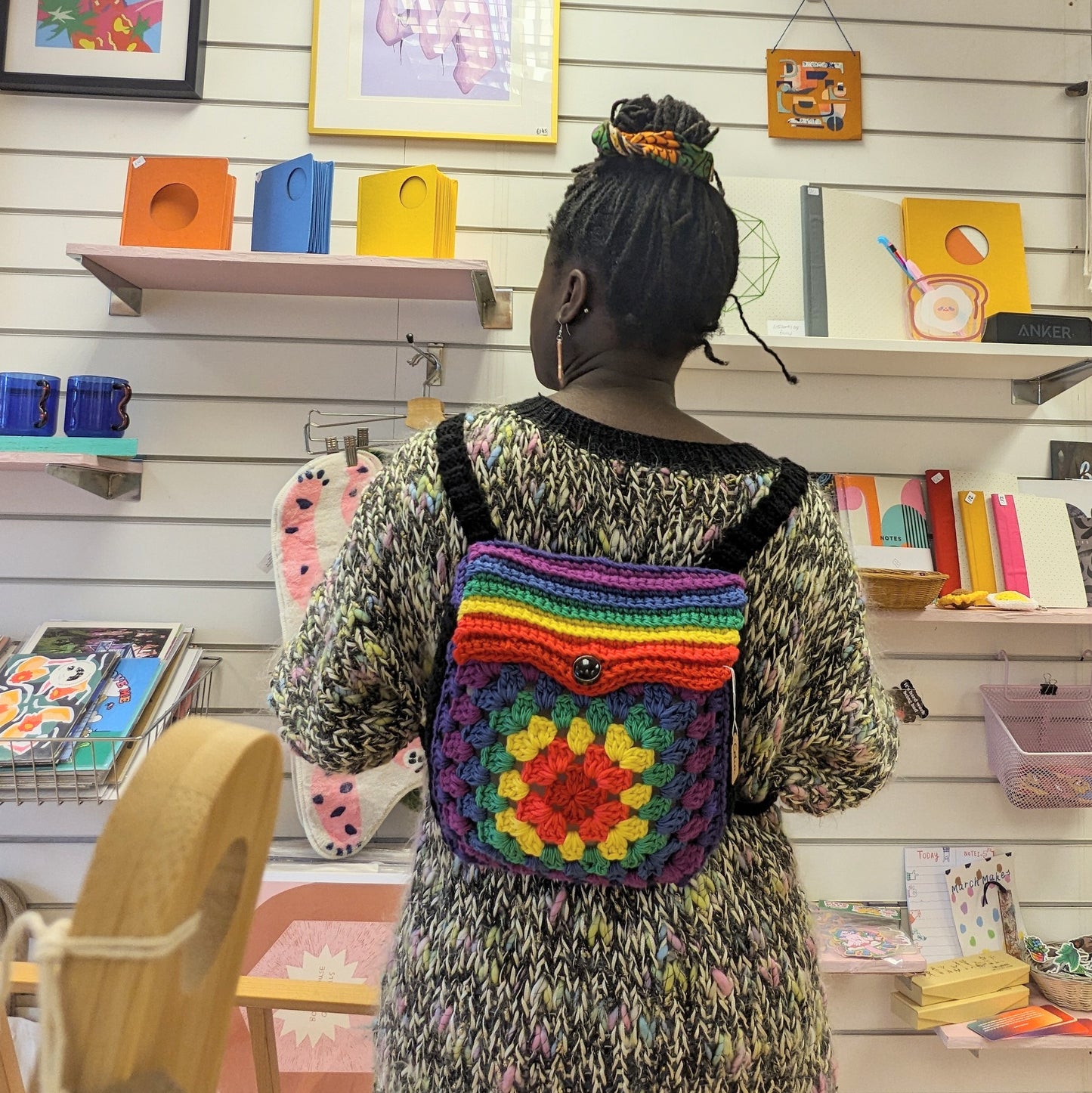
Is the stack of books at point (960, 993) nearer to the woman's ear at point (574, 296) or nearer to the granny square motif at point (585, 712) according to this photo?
the granny square motif at point (585, 712)

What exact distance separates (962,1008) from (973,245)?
1.64 metres

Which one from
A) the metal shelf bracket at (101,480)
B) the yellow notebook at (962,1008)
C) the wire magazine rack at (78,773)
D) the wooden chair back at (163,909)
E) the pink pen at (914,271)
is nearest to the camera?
the wooden chair back at (163,909)

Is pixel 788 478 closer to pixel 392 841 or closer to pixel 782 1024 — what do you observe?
pixel 782 1024

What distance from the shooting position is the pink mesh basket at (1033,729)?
6.45 feet

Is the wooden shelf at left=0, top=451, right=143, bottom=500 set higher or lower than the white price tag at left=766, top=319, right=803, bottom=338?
lower

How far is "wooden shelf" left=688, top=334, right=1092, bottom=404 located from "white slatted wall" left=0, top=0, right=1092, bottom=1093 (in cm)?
5

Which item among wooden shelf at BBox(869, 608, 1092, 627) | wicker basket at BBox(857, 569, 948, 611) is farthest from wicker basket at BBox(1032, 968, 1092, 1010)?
wicker basket at BBox(857, 569, 948, 611)

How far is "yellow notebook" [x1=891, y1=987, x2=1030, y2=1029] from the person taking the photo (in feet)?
6.23

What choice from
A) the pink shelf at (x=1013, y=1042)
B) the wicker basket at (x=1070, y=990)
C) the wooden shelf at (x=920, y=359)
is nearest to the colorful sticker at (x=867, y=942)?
the pink shelf at (x=1013, y=1042)

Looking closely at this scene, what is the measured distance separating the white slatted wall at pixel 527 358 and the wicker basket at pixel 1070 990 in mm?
169

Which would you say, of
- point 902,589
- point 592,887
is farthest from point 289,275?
point 592,887

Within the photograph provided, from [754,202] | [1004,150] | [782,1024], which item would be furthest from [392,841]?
[1004,150]

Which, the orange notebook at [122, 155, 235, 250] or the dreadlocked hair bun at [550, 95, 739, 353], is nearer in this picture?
the dreadlocked hair bun at [550, 95, 739, 353]

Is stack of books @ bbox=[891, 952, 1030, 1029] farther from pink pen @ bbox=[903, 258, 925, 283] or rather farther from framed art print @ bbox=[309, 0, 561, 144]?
Answer: framed art print @ bbox=[309, 0, 561, 144]
